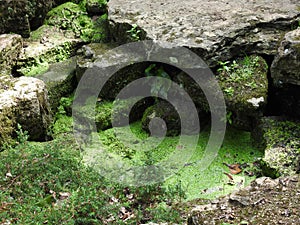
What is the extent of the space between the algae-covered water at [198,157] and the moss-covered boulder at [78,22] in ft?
5.89

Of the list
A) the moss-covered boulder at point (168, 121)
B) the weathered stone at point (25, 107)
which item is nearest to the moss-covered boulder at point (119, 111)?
the moss-covered boulder at point (168, 121)

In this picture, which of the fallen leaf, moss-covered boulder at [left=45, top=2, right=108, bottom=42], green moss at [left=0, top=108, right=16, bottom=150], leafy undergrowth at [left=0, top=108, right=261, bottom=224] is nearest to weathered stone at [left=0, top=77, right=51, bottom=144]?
green moss at [left=0, top=108, right=16, bottom=150]

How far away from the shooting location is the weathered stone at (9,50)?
614cm

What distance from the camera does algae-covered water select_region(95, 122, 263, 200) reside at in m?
4.85

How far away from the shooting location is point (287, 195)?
364 cm

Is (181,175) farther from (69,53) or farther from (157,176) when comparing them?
(69,53)

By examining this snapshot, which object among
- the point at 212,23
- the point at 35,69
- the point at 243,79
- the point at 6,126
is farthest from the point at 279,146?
the point at 35,69

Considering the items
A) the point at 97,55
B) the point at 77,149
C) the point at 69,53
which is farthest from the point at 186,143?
the point at 69,53

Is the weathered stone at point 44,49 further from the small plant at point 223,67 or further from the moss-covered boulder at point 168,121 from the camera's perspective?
the small plant at point 223,67

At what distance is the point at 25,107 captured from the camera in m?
5.23

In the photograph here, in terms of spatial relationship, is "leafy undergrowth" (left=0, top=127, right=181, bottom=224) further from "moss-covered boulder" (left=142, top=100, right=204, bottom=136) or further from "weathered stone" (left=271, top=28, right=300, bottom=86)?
"weathered stone" (left=271, top=28, right=300, bottom=86)

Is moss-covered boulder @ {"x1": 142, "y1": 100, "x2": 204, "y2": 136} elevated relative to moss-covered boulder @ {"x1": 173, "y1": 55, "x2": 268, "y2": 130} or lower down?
lower down

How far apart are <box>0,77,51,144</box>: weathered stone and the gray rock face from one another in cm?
147

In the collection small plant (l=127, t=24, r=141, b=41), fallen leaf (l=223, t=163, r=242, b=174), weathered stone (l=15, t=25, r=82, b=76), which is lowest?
fallen leaf (l=223, t=163, r=242, b=174)
